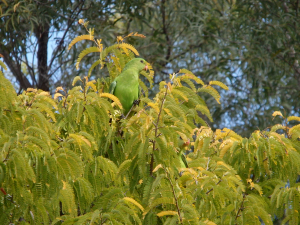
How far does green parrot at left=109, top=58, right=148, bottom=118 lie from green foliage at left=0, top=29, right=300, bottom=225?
0.96 metres

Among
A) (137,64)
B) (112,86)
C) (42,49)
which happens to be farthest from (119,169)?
(42,49)

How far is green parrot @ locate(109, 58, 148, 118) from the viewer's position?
429 cm

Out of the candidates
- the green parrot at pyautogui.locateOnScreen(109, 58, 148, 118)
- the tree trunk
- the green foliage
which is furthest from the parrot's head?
the tree trunk

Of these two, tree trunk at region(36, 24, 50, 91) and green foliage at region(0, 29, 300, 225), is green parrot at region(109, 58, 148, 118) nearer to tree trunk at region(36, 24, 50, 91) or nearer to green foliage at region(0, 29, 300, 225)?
green foliage at region(0, 29, 300, 225)

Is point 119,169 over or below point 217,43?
below

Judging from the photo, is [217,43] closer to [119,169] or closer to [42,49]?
[42,49]

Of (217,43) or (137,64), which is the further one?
(217,43)

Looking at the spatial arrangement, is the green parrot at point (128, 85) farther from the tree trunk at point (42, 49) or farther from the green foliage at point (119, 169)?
the tree trunk at point (42, 49)

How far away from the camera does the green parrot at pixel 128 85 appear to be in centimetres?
429

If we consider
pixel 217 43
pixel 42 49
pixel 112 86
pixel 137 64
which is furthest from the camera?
pixel 217 43

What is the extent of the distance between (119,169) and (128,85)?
179 centimetres

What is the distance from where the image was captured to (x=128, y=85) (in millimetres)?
4387

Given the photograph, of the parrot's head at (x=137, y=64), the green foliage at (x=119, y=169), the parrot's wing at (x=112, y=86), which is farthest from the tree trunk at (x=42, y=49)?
the green foliage at (x=119, y=169)

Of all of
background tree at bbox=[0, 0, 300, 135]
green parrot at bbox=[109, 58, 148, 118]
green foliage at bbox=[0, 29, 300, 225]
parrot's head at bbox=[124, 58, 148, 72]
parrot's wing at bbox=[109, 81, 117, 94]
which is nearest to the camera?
green foliage at bbox=[0, 29, 300, 225]
